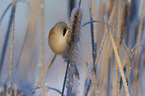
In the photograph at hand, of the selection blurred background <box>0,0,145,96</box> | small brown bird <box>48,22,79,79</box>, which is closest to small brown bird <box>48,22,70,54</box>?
small brown bird <box>48,22,79,79</box>

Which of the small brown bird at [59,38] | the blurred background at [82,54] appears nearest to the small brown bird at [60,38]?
the small brown bird at [59,38]

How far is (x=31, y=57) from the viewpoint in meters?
0.87

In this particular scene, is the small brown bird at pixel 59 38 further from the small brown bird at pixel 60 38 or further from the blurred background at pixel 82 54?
the blurred background at pixel 82 54

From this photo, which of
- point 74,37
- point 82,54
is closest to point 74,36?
point 74,37

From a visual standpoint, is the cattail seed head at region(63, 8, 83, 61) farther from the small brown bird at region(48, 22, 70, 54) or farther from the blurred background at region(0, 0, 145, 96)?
the blurred background at region(0, 0, 145, 96)

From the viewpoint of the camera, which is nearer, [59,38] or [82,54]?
[59,38]


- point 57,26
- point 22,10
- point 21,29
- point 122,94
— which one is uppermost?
point 22,10

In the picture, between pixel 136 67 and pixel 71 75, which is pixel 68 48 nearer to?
pixel 71 75

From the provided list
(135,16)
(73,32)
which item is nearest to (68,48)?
(73,32)

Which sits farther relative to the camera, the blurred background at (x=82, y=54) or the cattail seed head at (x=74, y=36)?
the blurred background at (x=82, y=54)

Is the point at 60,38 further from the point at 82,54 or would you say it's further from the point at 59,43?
the point at 82,54

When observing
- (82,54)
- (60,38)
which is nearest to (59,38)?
(60,38)

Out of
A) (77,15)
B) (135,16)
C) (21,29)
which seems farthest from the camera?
(21,29)

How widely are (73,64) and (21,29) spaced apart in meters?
0.95
